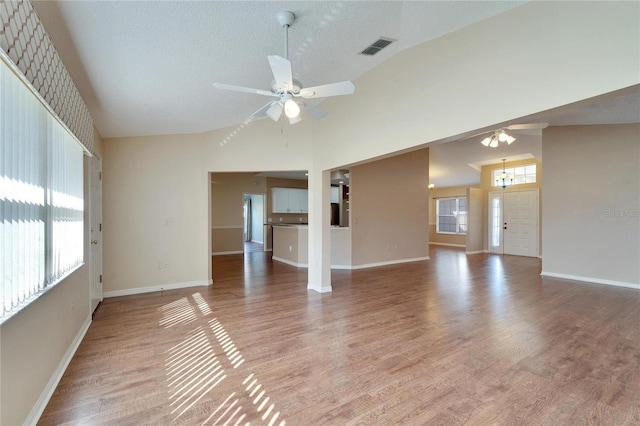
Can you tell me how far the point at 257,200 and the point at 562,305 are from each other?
35.0ft

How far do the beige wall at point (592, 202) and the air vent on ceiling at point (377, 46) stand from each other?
15.7ft

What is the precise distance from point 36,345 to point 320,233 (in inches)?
144

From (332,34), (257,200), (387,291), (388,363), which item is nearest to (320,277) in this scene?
(387,291)

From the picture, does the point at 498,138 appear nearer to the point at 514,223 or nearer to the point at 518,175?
the point at 518,175

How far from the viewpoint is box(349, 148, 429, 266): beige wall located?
7.22 m

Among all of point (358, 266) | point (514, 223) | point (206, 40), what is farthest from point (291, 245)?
point (514, 223)

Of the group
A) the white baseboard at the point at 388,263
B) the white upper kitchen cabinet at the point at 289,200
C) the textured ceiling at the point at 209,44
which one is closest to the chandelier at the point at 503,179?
the white baseboard at the point at 388,263

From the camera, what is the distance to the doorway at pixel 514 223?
29.2ft

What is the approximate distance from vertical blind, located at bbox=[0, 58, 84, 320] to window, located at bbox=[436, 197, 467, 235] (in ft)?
38.6

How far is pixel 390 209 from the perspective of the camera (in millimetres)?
7781

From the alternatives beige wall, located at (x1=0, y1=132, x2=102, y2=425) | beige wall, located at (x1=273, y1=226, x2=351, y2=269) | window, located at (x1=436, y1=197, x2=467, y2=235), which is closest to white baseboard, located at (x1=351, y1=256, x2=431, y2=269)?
beige wall, located at (x1=273, y1=226, x2=351, y2=269)

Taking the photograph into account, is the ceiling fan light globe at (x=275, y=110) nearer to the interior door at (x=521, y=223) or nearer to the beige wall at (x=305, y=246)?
the beige wall at (x=305, y=246)

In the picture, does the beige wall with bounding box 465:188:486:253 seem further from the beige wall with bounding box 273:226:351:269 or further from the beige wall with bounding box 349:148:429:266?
the beige wall with bounding box 273:226:351:269

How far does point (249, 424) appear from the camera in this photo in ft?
6.15
